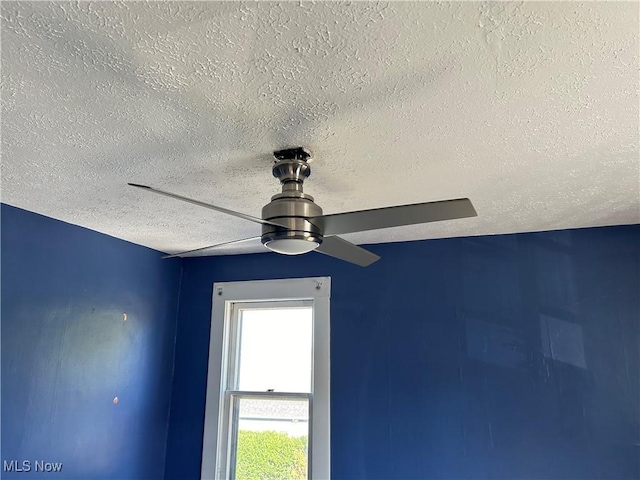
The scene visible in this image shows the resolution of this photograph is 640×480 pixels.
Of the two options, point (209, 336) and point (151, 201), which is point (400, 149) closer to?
point (151, 201)

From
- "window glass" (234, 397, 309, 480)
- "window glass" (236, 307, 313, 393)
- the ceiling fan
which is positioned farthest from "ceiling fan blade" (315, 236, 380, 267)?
"window glass" (234, 397, 309, 480)

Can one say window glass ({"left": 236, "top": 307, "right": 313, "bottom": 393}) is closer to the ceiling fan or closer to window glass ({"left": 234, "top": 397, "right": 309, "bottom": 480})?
window glass ({"left": 234, "top": 397, "right": 309, "bottom": 480})

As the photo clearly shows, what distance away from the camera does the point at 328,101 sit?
1350 millimetres

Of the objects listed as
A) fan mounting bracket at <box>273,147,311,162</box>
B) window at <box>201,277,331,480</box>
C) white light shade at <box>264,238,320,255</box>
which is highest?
fan mounting bracket at <box>273,147,311,162</box>

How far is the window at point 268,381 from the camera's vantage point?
9.25ft

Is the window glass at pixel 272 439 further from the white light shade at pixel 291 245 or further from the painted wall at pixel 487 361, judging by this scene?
the white light shade at pixel 291 245

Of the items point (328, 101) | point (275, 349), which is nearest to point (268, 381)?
point (275, 349)

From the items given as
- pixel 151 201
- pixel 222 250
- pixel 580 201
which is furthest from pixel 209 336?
pixel 580 201

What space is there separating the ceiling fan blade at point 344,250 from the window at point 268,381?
0.99 m

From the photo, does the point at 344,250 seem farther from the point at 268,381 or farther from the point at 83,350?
the point at 83,350

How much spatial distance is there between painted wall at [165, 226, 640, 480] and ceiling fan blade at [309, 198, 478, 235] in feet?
4.28

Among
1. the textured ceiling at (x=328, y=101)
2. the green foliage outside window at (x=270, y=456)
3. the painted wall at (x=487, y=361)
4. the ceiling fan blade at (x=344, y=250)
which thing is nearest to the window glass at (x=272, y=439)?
the green foliage outside window at (x=270, y=456)

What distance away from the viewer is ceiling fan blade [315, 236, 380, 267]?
5.75 ft

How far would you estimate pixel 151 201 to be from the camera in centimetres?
218
